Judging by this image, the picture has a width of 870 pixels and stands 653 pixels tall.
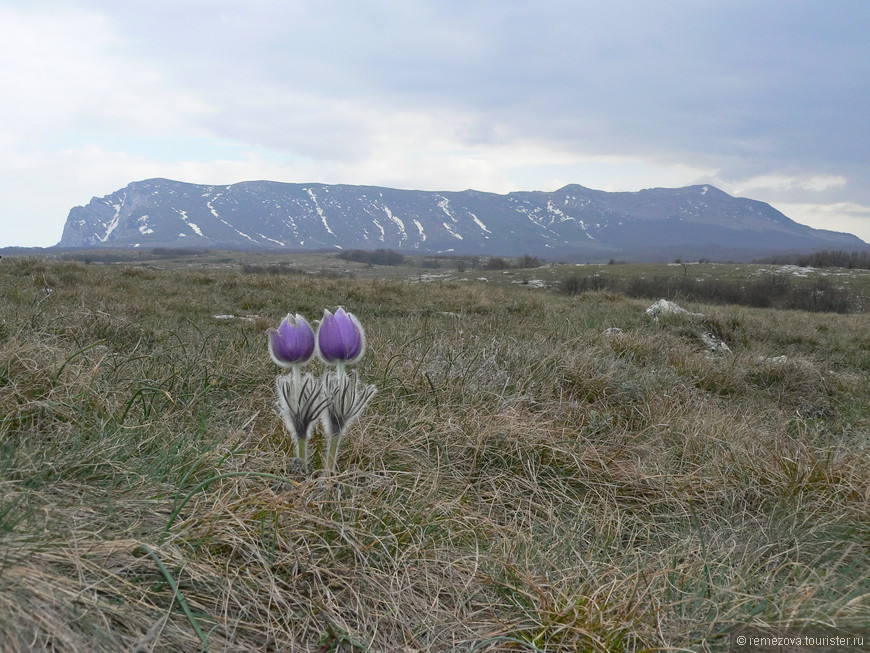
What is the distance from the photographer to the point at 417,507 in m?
2.54

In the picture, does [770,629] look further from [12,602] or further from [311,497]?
[12,602]

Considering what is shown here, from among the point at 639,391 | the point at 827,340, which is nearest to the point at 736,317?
the point at 827,340

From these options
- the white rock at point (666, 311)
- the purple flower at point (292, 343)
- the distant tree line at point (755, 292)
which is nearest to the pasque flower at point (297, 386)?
the purple flower at point (292, 343)

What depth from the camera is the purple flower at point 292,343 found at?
2420 mm

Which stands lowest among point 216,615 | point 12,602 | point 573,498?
point 573,498

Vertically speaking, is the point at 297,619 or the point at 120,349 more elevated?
the point at 120,349

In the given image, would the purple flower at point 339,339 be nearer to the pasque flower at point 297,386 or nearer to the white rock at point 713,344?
the pasque flower at point 297,386

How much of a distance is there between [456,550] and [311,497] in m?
0.62

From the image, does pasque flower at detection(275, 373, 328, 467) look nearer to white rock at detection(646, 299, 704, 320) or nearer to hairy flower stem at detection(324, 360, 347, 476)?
hairy flower stem at detection(324, 360, 347, 476)

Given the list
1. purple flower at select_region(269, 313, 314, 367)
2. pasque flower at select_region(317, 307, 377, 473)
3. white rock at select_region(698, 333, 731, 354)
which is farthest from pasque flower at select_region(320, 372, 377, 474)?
white rock at select_region(698, 333, 731, 354)

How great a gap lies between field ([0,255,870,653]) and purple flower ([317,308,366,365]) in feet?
1.58

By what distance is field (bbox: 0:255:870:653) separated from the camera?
174cm

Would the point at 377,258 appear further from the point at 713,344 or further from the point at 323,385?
the point at 323,385

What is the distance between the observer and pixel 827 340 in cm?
961
